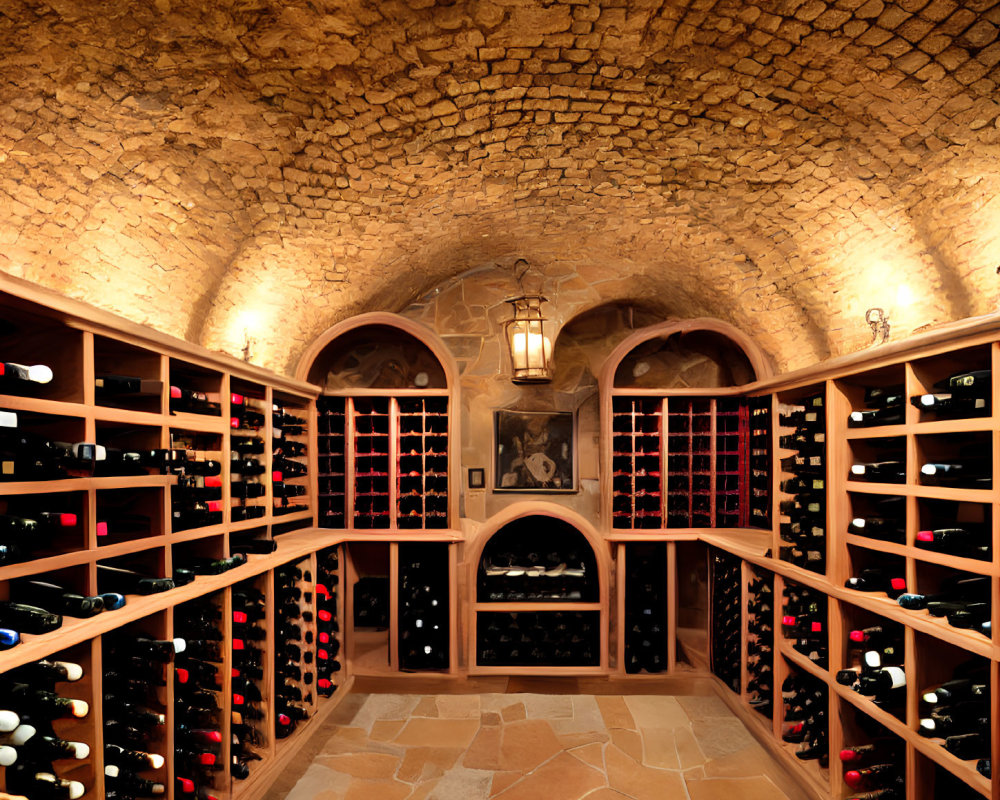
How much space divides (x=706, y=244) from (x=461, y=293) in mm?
2155

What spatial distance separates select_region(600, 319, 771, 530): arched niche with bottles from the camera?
4930mm

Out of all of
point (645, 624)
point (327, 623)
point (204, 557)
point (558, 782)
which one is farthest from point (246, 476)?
point (645, 624)

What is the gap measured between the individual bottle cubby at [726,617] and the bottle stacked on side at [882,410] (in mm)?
1763

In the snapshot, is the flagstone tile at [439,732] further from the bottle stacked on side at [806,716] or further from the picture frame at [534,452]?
the bottle stacked on side at [806,716]

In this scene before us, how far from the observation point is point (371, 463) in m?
4.94

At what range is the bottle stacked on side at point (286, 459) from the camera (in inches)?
168

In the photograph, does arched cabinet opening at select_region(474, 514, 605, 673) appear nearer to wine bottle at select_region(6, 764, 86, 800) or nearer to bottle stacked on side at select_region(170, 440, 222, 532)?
bottle stacked on side at select_region(170, 440, 222, 532)

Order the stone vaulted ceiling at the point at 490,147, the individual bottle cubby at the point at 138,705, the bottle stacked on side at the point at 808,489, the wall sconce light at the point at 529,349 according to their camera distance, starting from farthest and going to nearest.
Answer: the wall sconce light at the point at 529,349, the bottle stacked on side at the point at 808,489, the stone vaulted ceiling at the point at 490,147, the individual bottle cubby at the point at 138,705

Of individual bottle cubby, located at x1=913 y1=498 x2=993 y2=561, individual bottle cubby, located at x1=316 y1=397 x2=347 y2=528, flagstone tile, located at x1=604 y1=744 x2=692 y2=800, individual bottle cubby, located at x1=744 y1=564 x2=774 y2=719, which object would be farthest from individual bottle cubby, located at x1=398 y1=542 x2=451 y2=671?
individual bottle cubby, located at x1=913 y1=498 x2=993 y2=561

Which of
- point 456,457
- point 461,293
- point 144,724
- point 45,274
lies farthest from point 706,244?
point 144,724

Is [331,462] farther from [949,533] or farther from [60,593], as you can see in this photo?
[949,533]

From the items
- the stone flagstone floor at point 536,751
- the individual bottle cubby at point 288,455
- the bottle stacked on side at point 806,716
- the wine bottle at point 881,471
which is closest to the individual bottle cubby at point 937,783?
the bottle stacked on side at point 806,716

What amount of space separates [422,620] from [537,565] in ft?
3.65

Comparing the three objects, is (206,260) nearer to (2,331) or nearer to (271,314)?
(271,314)
